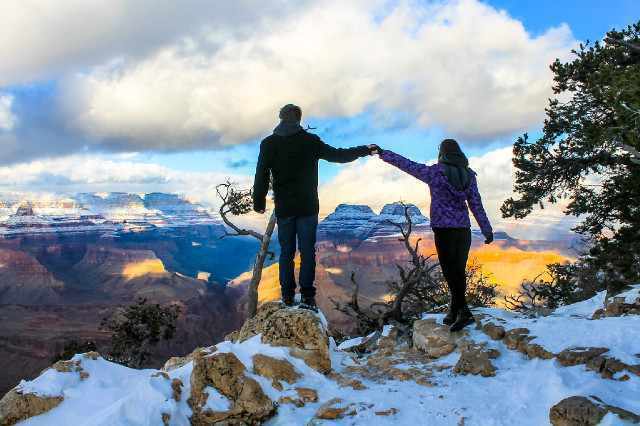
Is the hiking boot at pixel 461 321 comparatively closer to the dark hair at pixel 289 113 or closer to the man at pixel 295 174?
the man at pixel 295 174

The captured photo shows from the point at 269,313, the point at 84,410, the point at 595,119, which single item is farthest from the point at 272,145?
the point at 595,119

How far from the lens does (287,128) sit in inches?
222

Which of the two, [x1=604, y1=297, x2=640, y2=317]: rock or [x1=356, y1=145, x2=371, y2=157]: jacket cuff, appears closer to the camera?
[x1=356, y1=145, x2=371, y2=157]: jacket cuff

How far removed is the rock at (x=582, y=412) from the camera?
3.28 m

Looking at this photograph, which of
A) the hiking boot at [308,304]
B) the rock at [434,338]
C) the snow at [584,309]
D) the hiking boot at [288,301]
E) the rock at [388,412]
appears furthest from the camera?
the snow at [584,309]

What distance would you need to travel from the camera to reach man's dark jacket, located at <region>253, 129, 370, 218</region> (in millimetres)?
5586

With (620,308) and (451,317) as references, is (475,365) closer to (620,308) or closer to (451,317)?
(451,317)

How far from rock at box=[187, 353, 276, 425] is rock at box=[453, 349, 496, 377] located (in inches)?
84.7

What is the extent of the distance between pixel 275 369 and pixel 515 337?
3.03 meters

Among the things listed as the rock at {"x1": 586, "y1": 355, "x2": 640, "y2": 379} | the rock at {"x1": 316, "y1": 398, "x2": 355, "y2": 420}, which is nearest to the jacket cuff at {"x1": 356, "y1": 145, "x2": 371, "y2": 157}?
the rock at {"x1": 316, "y1": 398, "x2": 355, "y2": 420}

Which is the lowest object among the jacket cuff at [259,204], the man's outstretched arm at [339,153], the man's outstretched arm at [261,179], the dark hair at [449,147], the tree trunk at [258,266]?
the tree trunk at [258,266]

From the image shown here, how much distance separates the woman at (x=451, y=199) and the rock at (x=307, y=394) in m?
2.38

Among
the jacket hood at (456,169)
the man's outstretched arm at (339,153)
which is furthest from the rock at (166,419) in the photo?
the jacket hood at (456,169)

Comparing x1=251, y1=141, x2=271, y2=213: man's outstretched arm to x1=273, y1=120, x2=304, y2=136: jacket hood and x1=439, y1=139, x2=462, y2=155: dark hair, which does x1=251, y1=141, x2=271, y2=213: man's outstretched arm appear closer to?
x1=273, y1=120, x2=304, y2=136: jacket hood
